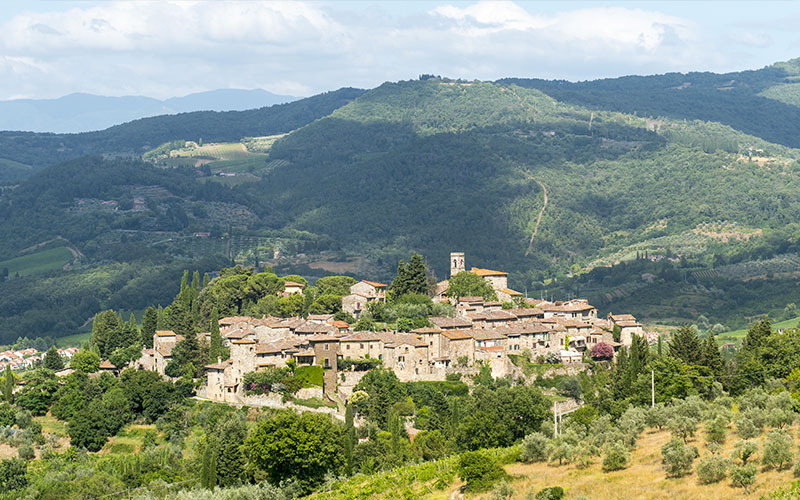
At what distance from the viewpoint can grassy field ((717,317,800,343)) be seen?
146 metres

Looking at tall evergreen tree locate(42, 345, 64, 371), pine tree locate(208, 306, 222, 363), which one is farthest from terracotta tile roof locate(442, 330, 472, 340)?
tall evergreen tree locate(42, 345, 64, 371)

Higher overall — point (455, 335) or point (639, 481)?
point (639, 481)

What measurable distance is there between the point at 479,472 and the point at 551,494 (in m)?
6.05

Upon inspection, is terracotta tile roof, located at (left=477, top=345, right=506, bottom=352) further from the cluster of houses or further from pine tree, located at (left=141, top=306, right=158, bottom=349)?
the cluster of houses

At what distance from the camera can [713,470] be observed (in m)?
49.6

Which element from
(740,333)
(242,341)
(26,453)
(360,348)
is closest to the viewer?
(26,453)

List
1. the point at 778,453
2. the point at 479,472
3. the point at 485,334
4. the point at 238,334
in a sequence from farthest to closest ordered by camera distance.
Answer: the point at 238,334 → the point at 485,334 → the point at 479,472 → the point at 778,453

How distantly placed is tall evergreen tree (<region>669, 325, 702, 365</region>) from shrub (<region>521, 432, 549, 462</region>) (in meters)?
26.9

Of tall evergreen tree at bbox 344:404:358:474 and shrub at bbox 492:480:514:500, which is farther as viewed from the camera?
tall evergreen tree at bbox 344:404:358:474

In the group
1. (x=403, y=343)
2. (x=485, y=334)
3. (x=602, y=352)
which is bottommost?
(x=602, y=352)

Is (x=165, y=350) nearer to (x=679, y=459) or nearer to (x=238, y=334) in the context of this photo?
(x=238, y=334)

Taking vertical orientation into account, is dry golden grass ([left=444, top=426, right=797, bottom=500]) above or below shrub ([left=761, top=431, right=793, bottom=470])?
below

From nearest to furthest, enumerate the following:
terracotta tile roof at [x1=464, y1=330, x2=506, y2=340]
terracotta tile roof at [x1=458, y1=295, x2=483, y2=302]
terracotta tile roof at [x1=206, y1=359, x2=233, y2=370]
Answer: terracotta tile roof at [x1=206, y1=359, x2=233, y2=370], terracotta tile roof at [x1=464, y1=330, x2=506, y2=340], terracotta tile roof at [x1=458, y1=295, x2=483, y2=302]

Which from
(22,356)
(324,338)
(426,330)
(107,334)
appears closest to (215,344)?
(324,338)
